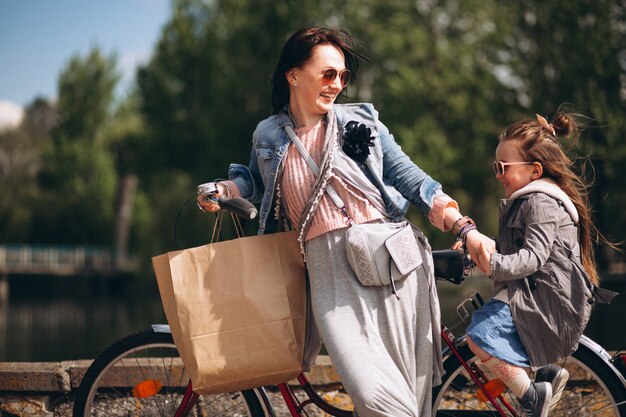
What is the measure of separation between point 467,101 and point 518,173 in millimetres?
22818

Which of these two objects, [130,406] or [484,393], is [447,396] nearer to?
[484,393]

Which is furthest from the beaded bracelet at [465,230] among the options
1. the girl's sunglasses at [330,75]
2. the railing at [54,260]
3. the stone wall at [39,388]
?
the railing at [54,260]

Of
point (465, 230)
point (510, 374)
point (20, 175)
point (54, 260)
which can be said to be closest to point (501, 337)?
point (510, 374)

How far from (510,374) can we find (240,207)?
3.38ft

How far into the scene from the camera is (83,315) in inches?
1091

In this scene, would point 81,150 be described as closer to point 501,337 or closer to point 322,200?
point 322,200

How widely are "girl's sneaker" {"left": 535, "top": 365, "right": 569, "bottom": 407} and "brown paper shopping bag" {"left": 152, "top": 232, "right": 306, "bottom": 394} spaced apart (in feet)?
2.89

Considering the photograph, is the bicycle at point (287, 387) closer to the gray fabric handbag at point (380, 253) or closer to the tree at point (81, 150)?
the gray fabric handbag at point (380, 253)

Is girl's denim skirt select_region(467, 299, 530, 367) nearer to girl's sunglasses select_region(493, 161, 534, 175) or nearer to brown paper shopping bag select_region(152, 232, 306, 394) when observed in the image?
girl's sunglasses select_region(493, 161, 534, 175)

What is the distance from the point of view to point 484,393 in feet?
9.95

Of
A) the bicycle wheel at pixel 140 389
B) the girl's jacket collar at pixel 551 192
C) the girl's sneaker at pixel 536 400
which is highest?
the girl's jacket collar at pixel 551 192

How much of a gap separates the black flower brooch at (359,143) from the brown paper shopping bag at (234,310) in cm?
34

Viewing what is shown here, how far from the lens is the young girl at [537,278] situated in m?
2.78

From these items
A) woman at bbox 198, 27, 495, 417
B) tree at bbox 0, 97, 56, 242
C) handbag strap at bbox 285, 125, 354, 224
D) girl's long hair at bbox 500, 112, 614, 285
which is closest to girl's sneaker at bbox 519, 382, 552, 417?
woman at bbox 198, 27, 495, 417
